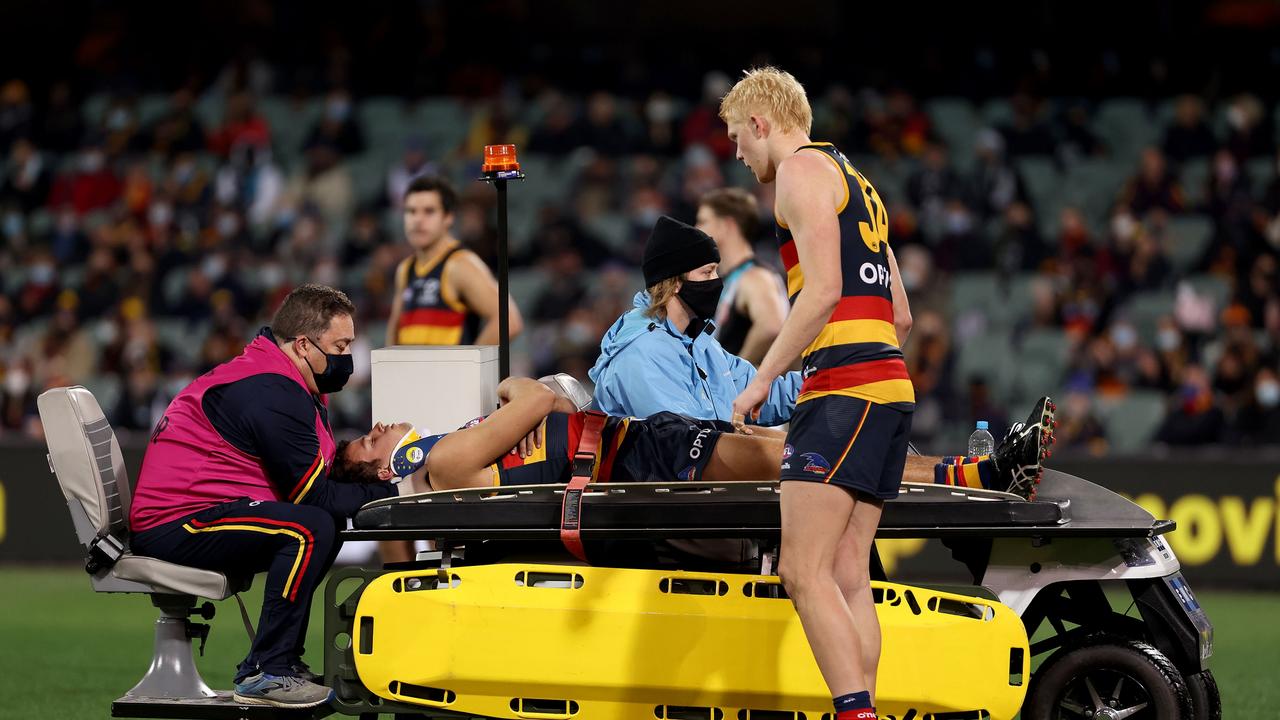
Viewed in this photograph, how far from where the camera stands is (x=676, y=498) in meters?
4.75

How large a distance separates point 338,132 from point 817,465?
1237 cm

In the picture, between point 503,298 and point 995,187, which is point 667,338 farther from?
point 995,187

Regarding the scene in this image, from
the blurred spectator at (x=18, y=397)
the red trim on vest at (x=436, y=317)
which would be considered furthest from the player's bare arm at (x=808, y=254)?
the blurred spectator at (x=18, y=397)

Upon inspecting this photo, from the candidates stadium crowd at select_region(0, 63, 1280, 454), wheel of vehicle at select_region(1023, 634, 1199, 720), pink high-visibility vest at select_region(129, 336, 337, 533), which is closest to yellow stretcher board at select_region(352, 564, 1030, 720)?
wheel of vehicle at select_region(1023, 634, 1199, 720)

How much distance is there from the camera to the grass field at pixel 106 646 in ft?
20.9

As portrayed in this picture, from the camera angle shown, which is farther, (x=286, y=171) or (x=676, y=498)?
(x=286, y=171)

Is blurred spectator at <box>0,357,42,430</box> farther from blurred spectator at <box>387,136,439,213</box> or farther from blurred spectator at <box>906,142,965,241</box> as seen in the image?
blurred spectator at <box>906,142,965,241</box>

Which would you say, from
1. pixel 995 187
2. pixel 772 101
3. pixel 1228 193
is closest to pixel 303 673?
pixel 772 101

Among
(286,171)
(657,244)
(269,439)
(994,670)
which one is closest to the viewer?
(994,670)

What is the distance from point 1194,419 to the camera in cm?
1094

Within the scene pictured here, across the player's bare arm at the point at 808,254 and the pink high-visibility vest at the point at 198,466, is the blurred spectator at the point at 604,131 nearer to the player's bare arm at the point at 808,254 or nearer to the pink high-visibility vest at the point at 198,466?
the pink high-visibility vest at the point at 198,466

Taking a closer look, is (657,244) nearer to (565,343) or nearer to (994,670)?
(994,670)

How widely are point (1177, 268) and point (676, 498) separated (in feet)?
31.9

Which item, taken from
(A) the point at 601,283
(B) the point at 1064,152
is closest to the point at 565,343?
(A) the point at 601,283
